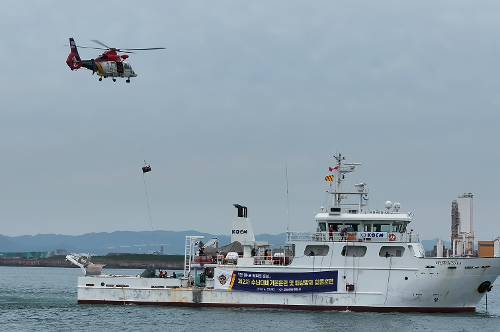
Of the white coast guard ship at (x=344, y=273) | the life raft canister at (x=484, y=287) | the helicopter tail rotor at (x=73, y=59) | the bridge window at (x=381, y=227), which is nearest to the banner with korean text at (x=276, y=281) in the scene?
the white coast guard ship at (x=344, y=273)

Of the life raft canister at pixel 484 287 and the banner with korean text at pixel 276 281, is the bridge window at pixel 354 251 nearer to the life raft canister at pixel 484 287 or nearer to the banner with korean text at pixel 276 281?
the banner with korean text at pixel 276 281

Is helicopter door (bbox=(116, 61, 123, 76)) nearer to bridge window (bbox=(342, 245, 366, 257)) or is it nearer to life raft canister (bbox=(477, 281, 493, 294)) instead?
bridge window (bbox=(342, 245, 366, 257))

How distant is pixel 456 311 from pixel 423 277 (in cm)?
269

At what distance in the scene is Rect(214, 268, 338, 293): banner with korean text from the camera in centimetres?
3453

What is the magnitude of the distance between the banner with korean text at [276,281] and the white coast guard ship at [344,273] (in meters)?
0.05

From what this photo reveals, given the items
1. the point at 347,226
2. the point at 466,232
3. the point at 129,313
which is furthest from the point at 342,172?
the point at 466,232

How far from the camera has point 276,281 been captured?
115 feet

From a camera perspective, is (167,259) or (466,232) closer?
(466,232)

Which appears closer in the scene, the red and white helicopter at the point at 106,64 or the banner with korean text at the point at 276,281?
the banner with korean text at the point at 276,281

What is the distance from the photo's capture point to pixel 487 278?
34312 millimetres

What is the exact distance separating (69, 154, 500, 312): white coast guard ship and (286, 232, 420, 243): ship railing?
0.05m

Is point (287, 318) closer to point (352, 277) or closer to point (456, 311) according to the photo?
point (352, 277)

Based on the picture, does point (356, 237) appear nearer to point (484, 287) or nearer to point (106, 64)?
point (484, 287)

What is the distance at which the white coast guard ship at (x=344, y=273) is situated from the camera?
1341 inches
